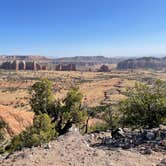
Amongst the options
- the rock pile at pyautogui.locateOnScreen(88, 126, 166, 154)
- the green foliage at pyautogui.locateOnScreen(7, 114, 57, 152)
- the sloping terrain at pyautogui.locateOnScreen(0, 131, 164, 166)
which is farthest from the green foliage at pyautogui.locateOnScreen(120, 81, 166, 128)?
the sloping terrain at pyautogui.locateOnScreen(0, 131, 164, 166)

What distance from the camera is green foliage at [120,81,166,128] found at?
1115 inches

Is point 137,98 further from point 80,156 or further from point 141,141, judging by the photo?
point 80,156

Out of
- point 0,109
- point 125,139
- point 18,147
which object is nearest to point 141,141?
point 125,139

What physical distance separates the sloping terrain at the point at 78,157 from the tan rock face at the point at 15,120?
25491 mm

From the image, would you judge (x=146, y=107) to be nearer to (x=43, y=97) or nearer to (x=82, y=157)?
(x=43, y=97)

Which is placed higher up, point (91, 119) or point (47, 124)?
point (47, 124)

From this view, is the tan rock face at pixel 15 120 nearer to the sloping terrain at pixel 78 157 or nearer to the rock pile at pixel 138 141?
the rock pile at pixel 138 141

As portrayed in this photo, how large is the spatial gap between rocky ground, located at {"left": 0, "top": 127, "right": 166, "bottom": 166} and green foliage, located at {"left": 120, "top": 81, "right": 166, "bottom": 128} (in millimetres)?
9945

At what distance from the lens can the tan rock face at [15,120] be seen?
4431 centimetres

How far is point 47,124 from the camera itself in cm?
2548

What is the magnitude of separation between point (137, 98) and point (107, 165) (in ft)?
45.2

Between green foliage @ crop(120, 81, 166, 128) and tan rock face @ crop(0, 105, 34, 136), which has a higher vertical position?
green foliage @ crop(120, 81, 166, 128)

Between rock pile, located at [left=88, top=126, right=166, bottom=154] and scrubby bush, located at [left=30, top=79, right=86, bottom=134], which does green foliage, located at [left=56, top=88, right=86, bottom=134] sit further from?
rock pile, located at [left=88, top=126, right=166, bottom=154]

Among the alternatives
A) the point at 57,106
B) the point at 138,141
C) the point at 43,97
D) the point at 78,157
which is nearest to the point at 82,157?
the point at 78,157
